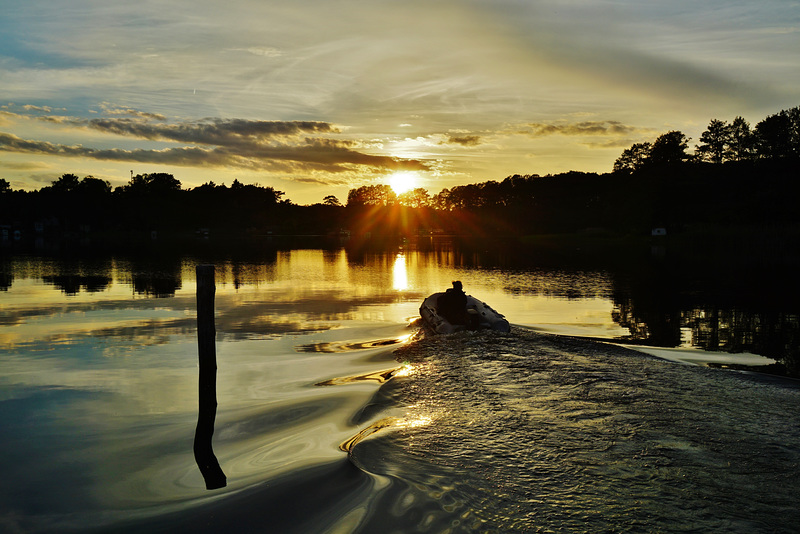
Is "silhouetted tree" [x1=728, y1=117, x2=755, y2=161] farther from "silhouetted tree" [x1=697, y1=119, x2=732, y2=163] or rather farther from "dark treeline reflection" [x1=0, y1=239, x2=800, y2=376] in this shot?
"dark treeline reflection" [x1=0, y1=239, x2=800, y2=376]

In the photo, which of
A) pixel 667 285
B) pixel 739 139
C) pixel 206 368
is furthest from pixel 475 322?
pixel 739 139

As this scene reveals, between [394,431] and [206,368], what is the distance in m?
3.84

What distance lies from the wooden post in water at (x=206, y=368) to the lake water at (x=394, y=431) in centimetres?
20

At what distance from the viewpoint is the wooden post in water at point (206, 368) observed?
944 cm

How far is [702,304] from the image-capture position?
88.5ft

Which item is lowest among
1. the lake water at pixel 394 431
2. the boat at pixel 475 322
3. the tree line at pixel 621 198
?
the lake water at pixel 394 431

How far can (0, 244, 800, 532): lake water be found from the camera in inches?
286

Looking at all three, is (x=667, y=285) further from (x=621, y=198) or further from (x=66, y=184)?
(x=66, y=184)

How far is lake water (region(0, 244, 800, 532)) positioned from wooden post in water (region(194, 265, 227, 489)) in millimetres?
203

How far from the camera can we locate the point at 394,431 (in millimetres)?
10109

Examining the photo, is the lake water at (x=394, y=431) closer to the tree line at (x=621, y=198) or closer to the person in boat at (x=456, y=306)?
the person in boat at (x=456, y=306)

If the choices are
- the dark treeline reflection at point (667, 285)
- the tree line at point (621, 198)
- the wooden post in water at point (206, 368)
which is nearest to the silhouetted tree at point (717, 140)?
the tree line at point (621, 198)

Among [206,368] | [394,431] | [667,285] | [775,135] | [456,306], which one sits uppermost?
[775,135]

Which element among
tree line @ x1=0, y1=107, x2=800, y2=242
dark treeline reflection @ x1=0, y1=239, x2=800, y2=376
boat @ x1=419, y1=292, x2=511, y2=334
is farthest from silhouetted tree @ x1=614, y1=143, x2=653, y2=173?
boat @ x1=419, y1=292, x2=511, y2=334
